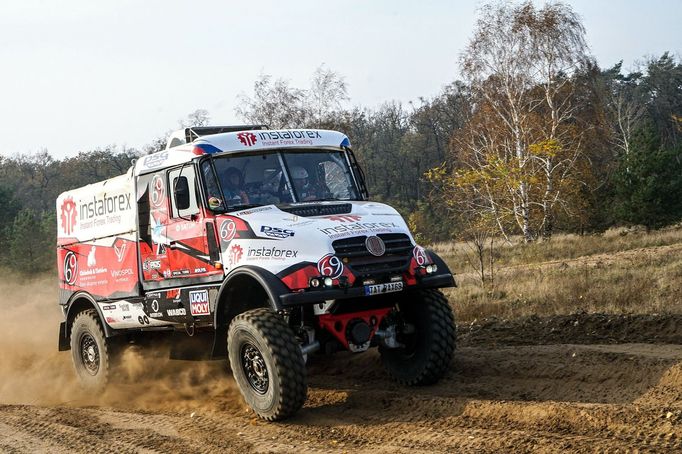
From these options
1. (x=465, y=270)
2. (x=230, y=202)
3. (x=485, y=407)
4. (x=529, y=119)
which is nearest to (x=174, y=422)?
(x=230, y=202)

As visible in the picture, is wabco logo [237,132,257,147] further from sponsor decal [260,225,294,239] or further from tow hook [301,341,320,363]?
tow hook [301,341,320,363]

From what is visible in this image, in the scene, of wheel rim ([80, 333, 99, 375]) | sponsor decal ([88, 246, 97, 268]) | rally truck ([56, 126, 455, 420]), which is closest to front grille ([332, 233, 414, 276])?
rally truck ([56, 126, 455, 420])

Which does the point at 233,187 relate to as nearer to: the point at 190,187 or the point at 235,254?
the point at 190,187

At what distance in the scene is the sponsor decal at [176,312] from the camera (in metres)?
8.98

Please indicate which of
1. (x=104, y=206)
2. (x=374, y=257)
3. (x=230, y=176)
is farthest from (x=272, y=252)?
(x=104, y=206)

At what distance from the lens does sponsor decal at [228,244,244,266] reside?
8.01 meters

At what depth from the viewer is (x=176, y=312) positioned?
912 cm

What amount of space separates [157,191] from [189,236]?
3.19ft

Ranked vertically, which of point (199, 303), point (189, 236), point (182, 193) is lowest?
point (199, 303)

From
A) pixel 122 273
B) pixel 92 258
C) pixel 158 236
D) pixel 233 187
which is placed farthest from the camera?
pixel 92 258

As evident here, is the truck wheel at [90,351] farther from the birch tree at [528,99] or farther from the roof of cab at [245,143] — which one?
the birch tree at [528,99]

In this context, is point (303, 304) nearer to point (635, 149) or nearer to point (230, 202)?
point (230, 202)

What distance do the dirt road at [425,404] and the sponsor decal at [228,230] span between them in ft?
6.11

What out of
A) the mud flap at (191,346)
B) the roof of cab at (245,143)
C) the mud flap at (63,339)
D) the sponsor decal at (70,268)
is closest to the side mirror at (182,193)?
the roof of cab at (245,143)
